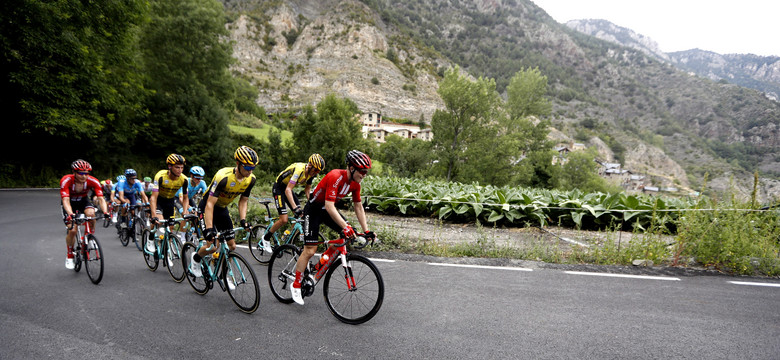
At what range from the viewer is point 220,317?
3.99 metres

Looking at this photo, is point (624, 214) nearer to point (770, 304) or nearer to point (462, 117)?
point (770, 304)

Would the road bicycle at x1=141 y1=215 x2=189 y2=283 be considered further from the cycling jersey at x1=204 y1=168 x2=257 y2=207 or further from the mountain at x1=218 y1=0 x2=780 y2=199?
the mountain at x1=218 y1=0 x2=780 y2=199

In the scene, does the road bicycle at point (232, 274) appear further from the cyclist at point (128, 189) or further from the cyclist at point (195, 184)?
the cyclist at point (128, 189)

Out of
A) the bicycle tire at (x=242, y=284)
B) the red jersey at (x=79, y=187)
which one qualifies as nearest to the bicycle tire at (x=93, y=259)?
the red jersey at (x=79, y=187)

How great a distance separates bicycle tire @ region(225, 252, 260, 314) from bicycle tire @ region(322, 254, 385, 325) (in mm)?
885

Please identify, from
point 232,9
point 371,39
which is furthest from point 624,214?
point 232,9

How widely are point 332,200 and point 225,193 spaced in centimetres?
171

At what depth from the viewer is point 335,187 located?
3.90m

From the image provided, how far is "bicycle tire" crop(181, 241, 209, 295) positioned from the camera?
15.3ft

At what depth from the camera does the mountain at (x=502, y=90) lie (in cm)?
11938

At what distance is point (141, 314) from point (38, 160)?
2282 centimetres

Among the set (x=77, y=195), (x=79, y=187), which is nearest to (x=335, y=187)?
(x=79, y=187)

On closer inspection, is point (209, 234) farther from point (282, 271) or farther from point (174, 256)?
point (174, 256)

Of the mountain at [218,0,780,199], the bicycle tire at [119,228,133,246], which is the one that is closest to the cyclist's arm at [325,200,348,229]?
the bicycle tire at [119,228,133,246]
